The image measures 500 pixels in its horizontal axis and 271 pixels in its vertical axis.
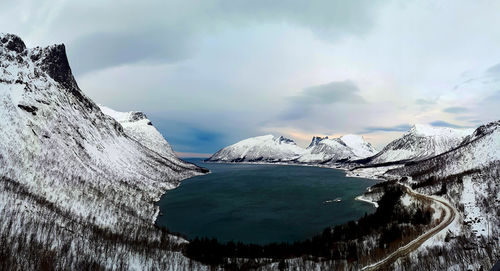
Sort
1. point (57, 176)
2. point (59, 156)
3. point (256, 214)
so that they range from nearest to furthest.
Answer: point (57, 176) → point (59, 156) → point (256, 214)

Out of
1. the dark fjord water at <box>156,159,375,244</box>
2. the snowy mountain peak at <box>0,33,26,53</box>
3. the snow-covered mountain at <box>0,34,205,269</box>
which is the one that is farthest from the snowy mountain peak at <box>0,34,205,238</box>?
the dark fjord water at <box>156,159,375,244</box>

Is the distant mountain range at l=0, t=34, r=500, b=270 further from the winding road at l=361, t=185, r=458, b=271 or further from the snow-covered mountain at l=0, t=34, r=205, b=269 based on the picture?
the winding road at l=361, t=185, r=458, b=271

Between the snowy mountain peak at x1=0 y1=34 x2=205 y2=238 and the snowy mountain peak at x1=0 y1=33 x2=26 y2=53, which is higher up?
the snowy mountain peak at x1=0 y1=33 x2=26 y2=53

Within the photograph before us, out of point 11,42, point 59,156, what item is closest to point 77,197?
point 59,156

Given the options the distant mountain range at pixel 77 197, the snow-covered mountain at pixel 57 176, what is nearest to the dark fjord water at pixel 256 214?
the distant mountain range at pixel 77 197

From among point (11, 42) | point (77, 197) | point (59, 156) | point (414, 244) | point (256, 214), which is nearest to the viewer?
point (414, 244)

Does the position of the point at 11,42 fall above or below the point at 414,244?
above

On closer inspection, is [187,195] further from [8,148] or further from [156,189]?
[8,148]

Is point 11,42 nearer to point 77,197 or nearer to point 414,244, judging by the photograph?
point 77,197

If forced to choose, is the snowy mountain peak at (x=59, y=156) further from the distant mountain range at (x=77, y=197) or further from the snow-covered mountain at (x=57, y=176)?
the distant mountain range at (x=77, y=197)
